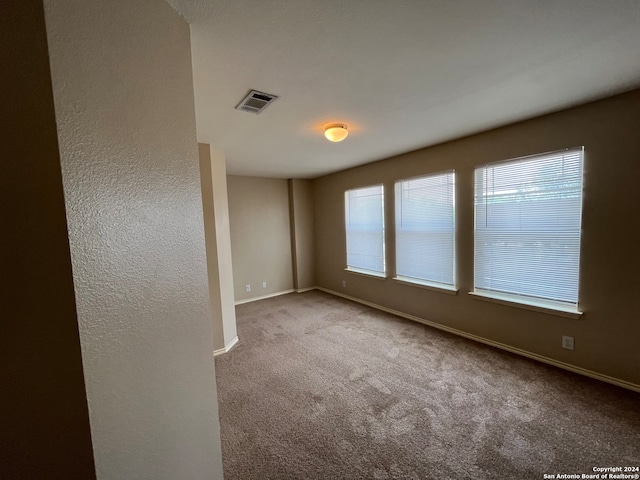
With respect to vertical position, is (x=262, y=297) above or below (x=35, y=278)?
below

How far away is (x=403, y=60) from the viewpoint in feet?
4.82

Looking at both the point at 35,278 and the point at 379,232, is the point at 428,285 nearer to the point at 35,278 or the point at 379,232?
the point at 379,232

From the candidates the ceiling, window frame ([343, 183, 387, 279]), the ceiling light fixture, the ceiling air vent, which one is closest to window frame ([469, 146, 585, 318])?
the ceiling

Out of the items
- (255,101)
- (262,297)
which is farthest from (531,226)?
(262,297)

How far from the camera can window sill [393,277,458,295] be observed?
322cm

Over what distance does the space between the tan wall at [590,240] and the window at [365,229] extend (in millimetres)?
1108

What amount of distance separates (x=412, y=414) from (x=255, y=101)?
2650 millimetres

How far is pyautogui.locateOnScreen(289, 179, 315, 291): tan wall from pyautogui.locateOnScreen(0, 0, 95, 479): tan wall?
4.66m

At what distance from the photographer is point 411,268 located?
3738 mm

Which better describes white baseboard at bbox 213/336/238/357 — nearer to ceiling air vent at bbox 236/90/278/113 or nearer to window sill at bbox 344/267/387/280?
window sill at bbox 344/267/387/280

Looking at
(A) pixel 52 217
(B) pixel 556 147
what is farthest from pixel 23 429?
(B) pixel 556 147

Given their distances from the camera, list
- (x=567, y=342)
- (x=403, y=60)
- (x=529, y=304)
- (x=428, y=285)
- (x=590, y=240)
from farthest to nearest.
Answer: (x=428, y=285)
(x=529, y=304)
(x=567, y=342)
(x=590, y=240)
(x=403, y=60)

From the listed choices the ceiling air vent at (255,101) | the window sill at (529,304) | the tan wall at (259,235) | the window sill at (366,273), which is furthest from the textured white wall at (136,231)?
the tan wall at (259,235)

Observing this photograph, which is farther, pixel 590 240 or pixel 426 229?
pixel 426 229
